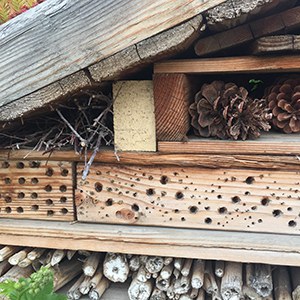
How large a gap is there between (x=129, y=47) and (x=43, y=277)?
1.88ft

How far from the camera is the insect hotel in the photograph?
2.67 ft

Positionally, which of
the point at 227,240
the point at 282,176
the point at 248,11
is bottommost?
the point at 227,240

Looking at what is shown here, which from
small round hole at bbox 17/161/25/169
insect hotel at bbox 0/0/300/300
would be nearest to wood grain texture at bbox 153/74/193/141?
insect hotel at bbox 0/0/300/300

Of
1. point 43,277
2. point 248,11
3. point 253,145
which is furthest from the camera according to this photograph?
point 253,145

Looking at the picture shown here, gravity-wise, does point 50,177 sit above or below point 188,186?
above

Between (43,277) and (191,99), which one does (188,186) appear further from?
(43,277)

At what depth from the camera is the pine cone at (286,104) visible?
38.6 inches

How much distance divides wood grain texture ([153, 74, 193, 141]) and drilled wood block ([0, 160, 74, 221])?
320 mm

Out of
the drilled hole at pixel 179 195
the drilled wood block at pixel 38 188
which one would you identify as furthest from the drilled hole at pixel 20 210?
the drilled hole at pixel 179 195

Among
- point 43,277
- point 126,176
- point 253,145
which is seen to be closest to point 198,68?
point 253,145

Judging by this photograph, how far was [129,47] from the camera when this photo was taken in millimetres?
797

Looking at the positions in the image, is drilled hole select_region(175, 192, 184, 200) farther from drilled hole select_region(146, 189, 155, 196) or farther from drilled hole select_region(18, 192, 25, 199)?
drilled hole select_region(18, 192, 25, 199)

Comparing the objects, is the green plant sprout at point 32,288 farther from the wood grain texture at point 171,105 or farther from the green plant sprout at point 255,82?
the green plant sprout at point 255,82

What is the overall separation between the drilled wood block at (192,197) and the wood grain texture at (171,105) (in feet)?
0.38
